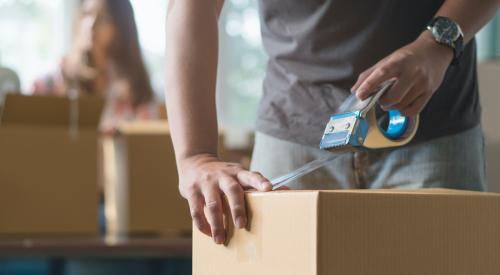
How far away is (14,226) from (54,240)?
19 centimetres

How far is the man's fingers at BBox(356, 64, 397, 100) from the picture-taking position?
0.93 metres

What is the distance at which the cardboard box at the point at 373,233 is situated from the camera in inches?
31.0

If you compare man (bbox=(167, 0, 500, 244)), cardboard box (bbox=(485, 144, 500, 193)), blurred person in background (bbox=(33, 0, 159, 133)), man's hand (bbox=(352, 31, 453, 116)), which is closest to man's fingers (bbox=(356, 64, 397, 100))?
man's hand (bbox=(352, 31, 453, 116))

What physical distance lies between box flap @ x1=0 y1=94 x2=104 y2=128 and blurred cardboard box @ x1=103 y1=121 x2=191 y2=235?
0.16 meters

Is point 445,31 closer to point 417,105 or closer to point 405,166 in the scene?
point 417,105

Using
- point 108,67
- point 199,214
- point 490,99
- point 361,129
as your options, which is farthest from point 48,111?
point 361,129

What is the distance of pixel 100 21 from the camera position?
4023 mm

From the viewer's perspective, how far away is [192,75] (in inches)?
43.7

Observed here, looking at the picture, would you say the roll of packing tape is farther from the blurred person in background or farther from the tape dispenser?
the blurred person in background

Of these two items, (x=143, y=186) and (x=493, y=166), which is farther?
(x=143, y=186)

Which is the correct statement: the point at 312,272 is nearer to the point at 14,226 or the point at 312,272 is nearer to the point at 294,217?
the point at 294,217

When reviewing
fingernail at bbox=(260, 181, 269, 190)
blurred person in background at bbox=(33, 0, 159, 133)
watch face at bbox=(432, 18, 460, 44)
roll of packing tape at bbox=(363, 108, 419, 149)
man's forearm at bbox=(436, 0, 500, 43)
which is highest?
blurred person in background at bbox=(33, 0, 159, 133)

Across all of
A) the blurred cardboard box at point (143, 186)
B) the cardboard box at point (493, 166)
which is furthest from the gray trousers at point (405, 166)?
the blurred cardboard box at point (143, 186)

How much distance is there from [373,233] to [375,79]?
20 centimetres
